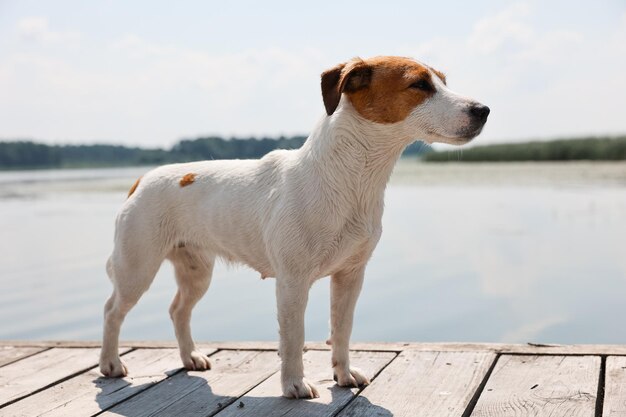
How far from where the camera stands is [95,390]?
13.4 ft

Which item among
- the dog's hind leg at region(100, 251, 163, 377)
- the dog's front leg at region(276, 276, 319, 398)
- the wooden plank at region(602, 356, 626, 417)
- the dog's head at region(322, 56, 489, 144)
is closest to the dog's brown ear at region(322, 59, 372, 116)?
the dog's head at region(322, 56, 489, 144)

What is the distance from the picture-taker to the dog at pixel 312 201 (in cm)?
352

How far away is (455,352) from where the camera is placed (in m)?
4.52

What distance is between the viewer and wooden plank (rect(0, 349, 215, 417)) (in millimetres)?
3742

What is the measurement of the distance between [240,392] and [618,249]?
23.4ft

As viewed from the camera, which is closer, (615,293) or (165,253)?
(165,253)

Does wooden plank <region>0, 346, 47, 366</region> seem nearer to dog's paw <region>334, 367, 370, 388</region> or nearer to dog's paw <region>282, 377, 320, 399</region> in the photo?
dog's paw <region>282, 377, 320, 399</region>

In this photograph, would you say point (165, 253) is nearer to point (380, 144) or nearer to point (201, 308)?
point (380, 144)

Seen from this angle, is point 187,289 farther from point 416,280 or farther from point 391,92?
point 416,280

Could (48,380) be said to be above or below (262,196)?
below

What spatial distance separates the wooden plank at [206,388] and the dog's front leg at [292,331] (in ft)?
1.05

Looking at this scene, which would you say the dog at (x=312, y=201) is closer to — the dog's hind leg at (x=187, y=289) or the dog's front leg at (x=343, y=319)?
the dog's front leg at (x=343, y=319)

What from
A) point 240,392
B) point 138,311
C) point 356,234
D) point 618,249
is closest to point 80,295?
point 138,311

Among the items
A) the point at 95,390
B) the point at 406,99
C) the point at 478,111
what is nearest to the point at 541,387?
the point at 478,111
